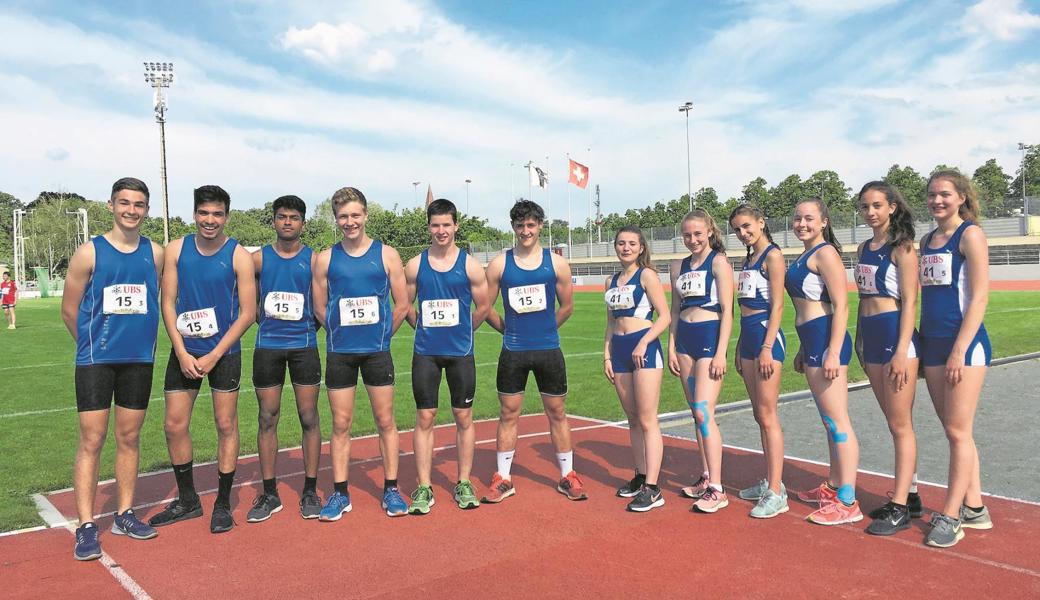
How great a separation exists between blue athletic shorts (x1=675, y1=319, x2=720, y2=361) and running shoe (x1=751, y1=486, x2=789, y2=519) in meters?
0.94

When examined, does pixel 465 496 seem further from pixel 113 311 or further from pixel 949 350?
pixel 949 350

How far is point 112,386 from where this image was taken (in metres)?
4.47

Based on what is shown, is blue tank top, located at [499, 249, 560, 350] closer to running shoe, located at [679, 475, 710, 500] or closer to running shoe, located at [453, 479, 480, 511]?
running shoe, located at [453, 479, 480, 511]

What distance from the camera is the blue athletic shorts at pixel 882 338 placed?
435cm

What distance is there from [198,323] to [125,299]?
0.43 meters

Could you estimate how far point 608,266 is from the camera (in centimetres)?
6247

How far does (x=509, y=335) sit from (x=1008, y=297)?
2858 centimetres

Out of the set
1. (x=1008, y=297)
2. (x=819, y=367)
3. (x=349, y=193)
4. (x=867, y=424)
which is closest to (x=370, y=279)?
(x=349, y=193)

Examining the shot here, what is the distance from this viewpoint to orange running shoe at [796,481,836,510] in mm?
4664

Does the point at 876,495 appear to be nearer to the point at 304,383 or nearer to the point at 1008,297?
the point at 304,383

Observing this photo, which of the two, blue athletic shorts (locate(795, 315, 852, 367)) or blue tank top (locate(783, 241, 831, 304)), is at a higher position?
blue tank top (locate(783, 241, 831, 304))

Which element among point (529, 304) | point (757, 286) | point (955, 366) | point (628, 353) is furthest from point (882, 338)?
point (529, 304)

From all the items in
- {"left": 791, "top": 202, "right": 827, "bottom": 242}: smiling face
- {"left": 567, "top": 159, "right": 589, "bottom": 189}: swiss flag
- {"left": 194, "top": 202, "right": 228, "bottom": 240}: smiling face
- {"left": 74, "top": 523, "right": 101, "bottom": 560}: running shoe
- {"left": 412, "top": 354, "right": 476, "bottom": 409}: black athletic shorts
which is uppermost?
{"left": 567, "top": 159, "right": 589, "bottom": 189}: swiss flag

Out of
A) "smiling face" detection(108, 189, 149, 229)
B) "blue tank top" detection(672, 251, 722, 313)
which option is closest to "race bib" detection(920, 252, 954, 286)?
"blue tank top" detection(672, 251, 722, 313)
